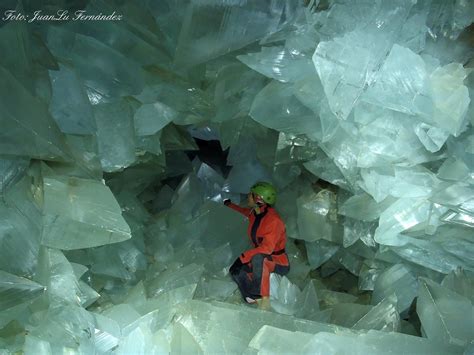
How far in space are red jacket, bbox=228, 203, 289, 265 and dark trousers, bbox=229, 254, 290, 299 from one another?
0.02m

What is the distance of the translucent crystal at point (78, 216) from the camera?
1.44 metres

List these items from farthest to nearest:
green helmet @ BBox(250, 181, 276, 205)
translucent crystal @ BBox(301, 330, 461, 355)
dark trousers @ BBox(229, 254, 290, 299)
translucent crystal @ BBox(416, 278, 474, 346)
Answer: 1. green helmet @ BBox(250, 181, 276, 205)
2. dark trousers @ BBox(229, 254, 290, 299)
3. translucent crystal @ BBox(416, 278, 474, 346)
4. translucent crystal @ BBox(301, 330, 461, 355)

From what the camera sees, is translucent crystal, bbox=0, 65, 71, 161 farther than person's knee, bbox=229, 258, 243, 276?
No

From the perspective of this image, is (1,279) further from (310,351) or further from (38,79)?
(310,351)

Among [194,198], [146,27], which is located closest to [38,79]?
[146,27]

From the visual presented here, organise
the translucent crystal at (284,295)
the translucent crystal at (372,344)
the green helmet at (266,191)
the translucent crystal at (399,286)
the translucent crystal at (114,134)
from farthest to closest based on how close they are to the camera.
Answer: the green helmet at (266,191) → the translucent crystal at (284,295) → the translucent crystal at (399,286) → the translucent crystal at (114,134) → the translucent crystal at (372,344)

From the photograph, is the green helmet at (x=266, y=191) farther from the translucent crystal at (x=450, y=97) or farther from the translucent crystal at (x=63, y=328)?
the translucent crystal at (x=63, y=328)

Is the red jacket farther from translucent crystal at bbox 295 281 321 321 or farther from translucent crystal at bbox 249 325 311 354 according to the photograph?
translucent crystal at bbox 249 325 311 354

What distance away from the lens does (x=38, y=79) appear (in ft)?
A: 4.44

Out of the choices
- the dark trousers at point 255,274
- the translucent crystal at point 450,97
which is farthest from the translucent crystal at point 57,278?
the translucent crystal at point 450,97

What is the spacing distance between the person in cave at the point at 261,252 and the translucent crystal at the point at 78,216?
0.92 meters

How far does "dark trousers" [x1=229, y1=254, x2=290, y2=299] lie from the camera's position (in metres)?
2.25

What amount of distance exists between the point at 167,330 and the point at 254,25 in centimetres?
93

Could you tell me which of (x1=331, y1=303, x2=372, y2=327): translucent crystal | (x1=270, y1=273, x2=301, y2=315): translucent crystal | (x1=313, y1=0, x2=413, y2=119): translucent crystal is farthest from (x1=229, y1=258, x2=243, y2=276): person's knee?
(x1=313, y1=0, x2=413, y2=119): translucent crystal
